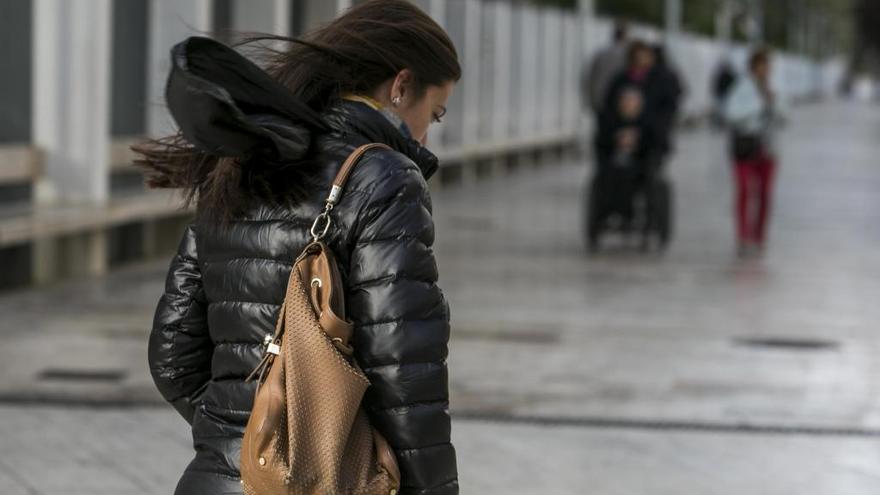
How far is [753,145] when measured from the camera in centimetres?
1591

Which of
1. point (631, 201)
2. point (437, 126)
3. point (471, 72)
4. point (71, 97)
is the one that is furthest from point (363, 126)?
point (471, 72)

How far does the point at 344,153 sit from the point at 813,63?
410 feet

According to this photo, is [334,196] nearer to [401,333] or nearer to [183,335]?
[401,333]

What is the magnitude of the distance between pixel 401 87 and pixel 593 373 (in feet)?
20.4

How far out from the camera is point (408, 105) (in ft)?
10.6

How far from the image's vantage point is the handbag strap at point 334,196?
9.90 ft

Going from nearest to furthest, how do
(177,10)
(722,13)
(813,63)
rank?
(177,10)
(722,13)
(813,63)

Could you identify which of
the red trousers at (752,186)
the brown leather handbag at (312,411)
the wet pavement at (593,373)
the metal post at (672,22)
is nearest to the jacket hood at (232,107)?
the brown leather handbag at (312,411)

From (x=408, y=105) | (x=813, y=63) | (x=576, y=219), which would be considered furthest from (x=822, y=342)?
(x=813, y=63)

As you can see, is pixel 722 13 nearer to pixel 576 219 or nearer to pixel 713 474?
pixel 576 219

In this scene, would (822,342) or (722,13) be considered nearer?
(822,342)

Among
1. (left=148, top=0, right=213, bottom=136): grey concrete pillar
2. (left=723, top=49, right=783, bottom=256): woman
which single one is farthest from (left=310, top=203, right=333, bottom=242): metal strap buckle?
(left=723, top=49, right=783, bottom=256): woman

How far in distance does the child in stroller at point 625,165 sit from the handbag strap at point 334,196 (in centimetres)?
1252

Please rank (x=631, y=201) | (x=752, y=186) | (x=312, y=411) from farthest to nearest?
(x=752, y=186) → (x=631, y=201) → (x=312, y=411)
